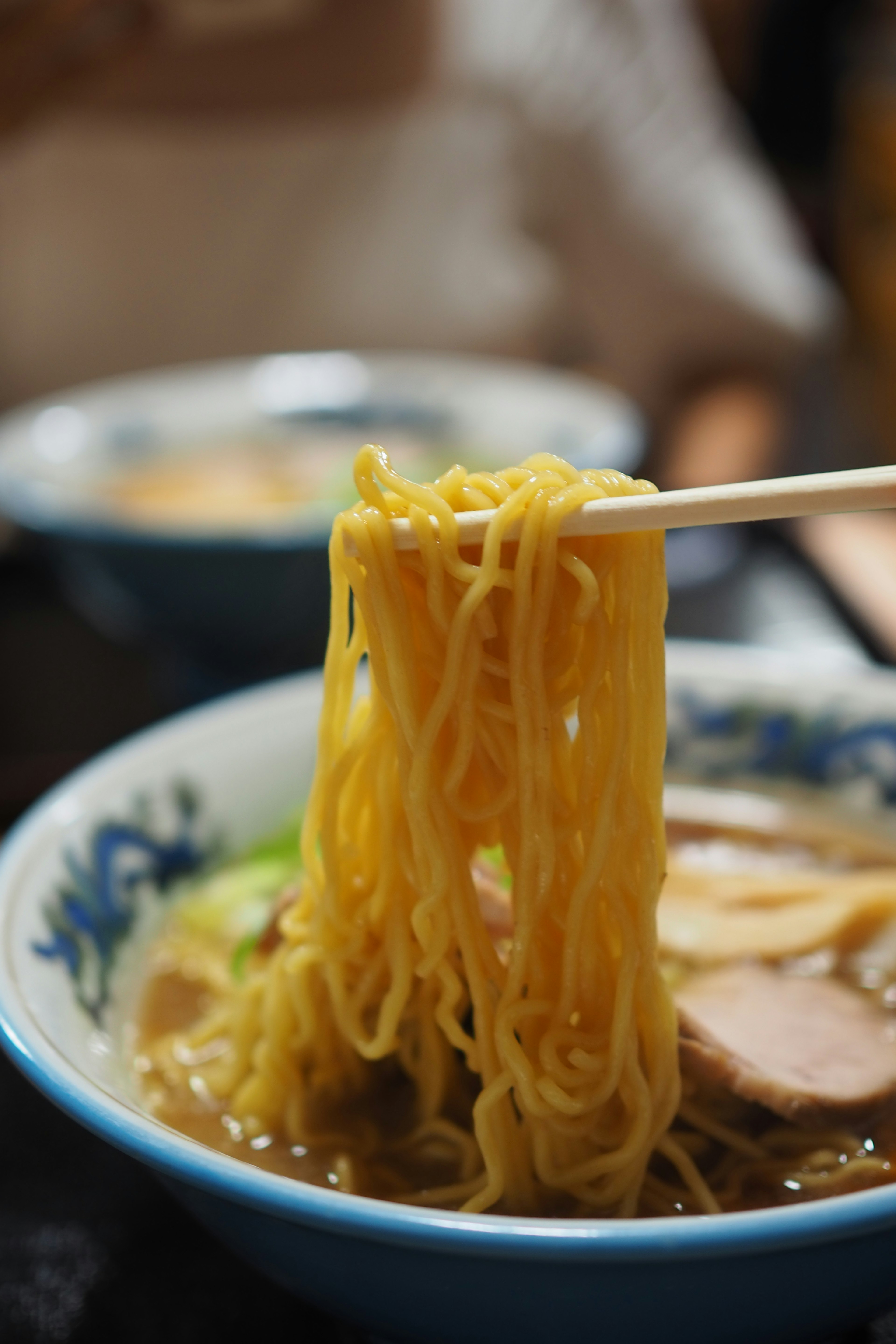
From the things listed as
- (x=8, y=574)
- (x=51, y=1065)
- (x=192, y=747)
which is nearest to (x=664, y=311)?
(x=8, y=574)

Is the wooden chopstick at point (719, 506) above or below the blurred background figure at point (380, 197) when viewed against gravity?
below

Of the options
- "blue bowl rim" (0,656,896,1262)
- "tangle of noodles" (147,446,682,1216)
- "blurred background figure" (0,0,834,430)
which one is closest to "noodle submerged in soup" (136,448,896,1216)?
"tangle of noodles" (147,446,682,1216)

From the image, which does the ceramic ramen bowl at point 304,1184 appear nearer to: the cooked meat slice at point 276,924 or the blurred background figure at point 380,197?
the cooked meat slice at point 276,924

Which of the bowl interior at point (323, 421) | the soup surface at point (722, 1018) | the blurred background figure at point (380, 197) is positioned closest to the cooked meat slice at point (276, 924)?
the soup surface at point (722, 1018)

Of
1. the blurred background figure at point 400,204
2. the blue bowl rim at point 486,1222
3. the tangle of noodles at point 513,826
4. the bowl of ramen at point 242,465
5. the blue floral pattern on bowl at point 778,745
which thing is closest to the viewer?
the blue bowl rim at point 486,1222

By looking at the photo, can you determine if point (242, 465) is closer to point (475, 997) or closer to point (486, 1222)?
point (475, 997)

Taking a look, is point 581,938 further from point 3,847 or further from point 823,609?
point 823,609

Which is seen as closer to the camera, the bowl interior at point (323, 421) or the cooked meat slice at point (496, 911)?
the cooked meat slice at point (496, 911)
